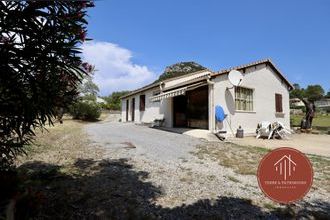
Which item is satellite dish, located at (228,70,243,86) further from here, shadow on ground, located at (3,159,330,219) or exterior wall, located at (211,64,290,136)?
shadow on ground, located at (3,159,330,219)

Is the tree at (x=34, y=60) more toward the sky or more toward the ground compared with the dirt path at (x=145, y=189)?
more toward the sky

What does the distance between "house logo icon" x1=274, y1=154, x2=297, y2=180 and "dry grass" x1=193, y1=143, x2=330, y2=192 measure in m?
4.37

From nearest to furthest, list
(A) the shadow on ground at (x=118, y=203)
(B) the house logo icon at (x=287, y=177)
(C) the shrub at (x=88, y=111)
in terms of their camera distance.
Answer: (B) the house logo icon at (x=287, y=177)
(A) the shadow on ground at (x=118, y=203)
(C) the shrub at (x=88, y=111)

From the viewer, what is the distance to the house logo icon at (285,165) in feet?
14.2

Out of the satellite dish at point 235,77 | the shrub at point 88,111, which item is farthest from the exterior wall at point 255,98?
the shrub at point 88,111

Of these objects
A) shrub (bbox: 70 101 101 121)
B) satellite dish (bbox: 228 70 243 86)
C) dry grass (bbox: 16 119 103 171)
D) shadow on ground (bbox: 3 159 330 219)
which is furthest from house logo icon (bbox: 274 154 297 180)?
shrub (bbox: 70 101 101 121)

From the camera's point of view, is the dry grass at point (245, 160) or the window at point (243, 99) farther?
the window at point (243, 99)

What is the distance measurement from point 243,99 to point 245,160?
37.2 ft

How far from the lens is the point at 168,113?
24.7m

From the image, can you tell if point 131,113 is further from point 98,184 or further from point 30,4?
point 30,4

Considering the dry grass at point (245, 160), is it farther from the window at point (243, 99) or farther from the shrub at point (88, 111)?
the shrub at point (88, 111)

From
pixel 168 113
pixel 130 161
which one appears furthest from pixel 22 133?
pixel 168 113

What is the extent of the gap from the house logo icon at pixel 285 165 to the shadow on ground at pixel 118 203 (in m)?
1.74

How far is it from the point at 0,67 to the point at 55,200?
3099mm
